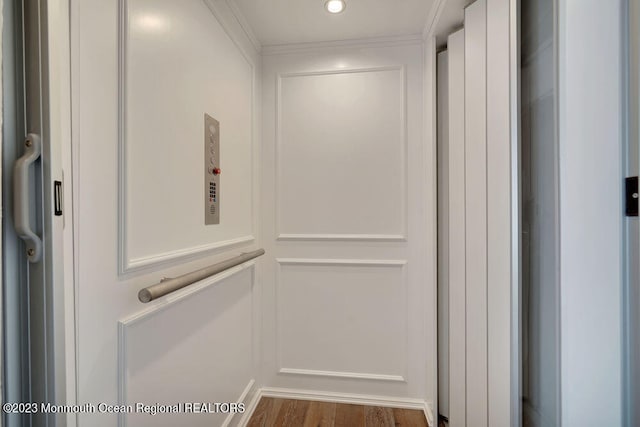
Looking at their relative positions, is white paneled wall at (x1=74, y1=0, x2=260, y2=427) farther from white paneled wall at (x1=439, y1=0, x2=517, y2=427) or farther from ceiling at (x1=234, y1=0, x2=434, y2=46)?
white paneled wall at (x1=439, y1=0, x2=517, y2=427)

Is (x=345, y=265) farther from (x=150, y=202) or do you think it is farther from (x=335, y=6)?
(x=335, y=6)

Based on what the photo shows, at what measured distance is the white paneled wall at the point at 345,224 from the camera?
75.3 inches

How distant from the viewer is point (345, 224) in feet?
6.45

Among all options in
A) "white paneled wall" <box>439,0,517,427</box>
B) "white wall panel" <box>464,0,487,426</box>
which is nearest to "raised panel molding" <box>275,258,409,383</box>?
"white paneled wall" <box>439,0,517,427</box>

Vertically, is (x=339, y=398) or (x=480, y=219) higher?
(x=480, y=219)

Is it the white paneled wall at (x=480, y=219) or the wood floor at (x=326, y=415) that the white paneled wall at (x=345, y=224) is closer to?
the wood floor at (x=326, y=415)

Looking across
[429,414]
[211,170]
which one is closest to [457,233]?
[429,414]

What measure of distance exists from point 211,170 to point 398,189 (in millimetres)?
1132

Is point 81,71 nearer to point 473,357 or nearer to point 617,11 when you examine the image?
point 617,11

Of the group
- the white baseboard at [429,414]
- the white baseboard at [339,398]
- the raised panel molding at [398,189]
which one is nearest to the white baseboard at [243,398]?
the white baseboard at [339,398]

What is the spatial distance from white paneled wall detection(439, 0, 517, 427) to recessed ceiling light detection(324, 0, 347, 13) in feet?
1.98

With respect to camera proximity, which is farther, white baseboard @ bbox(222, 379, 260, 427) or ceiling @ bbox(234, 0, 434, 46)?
ceiling @ bbox(234, 0, 434, 46)

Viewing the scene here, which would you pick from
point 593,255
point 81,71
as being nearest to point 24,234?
point 81,71

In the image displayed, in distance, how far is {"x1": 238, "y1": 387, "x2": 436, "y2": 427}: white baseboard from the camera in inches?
74.2
